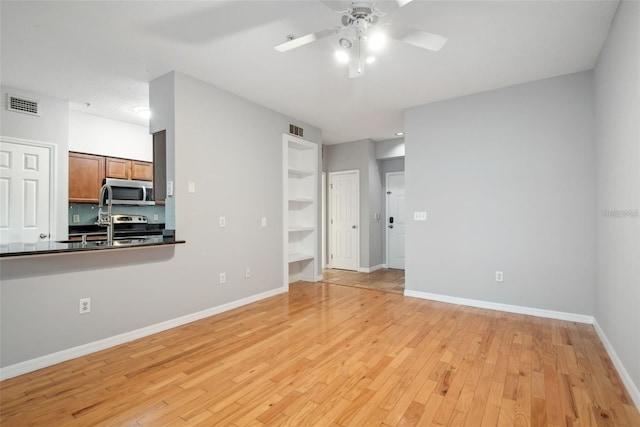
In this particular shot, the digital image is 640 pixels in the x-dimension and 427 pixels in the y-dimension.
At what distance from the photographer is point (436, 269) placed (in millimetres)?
4242

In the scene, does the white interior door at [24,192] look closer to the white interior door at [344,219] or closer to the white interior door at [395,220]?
the white interior door at [344,219]

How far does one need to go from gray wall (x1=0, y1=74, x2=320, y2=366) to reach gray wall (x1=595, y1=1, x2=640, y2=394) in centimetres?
375

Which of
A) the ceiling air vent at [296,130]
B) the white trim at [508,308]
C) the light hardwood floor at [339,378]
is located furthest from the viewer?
the ceiling air vent at [296,130]

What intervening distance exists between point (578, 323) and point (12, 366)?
17.3 feet

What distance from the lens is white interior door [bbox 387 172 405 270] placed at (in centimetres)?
678

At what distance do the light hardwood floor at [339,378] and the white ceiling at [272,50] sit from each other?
2.77 m

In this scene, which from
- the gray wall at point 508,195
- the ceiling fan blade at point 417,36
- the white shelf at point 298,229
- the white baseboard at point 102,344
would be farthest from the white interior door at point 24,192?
the gray wall at point 508,195

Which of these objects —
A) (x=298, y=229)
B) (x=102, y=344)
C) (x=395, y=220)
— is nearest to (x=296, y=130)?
(x=298, y=229)

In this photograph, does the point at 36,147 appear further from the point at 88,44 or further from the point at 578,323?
the point at 578,323

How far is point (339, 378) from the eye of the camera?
224 cm

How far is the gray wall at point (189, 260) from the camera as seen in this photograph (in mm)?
2455

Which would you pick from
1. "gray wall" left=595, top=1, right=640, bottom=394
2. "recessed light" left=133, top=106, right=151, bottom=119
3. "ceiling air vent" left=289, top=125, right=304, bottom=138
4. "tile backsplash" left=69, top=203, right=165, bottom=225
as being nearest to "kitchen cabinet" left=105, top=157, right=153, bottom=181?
"tile backsplash" left=69, top=203, right=165, bottom=225

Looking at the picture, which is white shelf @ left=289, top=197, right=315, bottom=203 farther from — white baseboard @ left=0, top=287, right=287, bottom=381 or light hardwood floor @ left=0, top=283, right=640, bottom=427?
light hardwood floor @ left=0, top=283, right=640, bottom=427

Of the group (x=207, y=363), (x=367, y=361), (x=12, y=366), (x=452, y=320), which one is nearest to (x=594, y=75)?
(x=452, y=320)
